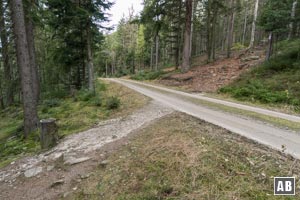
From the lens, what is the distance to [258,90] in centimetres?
1130

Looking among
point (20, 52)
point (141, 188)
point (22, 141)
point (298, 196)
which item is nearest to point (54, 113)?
point (22, 141)

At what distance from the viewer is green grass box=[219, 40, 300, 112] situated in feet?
33.3

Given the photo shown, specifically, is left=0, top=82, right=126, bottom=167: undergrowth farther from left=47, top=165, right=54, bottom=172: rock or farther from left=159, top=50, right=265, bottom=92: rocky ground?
left=159, top=50, right=265, bottom=92: rocky ground

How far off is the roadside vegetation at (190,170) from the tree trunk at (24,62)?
165 inches

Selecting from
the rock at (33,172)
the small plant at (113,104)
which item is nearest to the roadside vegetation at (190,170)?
the rock at (33,172)

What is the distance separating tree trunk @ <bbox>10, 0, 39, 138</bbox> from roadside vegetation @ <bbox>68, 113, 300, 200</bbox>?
4.19 metres

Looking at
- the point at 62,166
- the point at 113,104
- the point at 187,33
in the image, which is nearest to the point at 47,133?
the point at 62,166

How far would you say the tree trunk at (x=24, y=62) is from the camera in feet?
22.6

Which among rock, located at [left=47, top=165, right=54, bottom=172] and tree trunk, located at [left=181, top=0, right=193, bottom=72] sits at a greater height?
tree trunk, located at [left=181, top=0, right=193, bottom=72]

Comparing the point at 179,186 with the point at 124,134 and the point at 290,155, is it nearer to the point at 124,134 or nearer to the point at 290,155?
the point at 290,155

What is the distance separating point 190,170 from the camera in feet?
11.9

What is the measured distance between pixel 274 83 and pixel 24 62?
11.9m

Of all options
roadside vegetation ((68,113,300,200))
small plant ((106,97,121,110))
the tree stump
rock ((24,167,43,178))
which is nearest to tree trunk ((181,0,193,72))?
small plant ((106,97,121,110))

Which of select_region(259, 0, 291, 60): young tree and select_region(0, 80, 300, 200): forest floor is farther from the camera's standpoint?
select_region(259, 0, 291, 60): young tree
